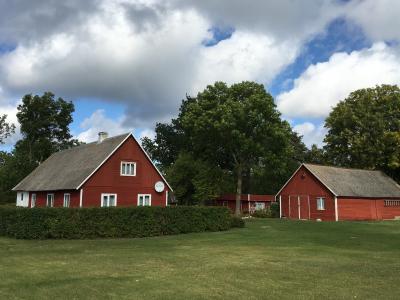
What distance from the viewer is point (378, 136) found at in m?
57.0

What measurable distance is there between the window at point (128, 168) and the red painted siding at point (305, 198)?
19.5m

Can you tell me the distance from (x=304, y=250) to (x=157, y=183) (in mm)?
23005

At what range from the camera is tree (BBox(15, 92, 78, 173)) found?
6812 centimetres

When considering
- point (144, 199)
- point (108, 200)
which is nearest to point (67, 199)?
point (108, 200)

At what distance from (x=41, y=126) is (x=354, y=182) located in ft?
148

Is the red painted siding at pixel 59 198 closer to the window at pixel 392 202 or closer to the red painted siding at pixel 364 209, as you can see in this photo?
the red painted siding at pixel 364 209

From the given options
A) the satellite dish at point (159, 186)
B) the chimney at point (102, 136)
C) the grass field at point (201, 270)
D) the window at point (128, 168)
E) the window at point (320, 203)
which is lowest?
the grass field at point (201, 270)

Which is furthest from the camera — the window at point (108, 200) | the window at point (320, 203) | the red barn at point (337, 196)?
the window at point (320, 203)

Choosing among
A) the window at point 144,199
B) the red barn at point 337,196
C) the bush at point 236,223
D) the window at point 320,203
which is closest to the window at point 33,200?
the window at point 144,199

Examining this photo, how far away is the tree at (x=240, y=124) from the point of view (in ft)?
172

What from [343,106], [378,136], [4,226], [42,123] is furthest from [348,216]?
[42,123]

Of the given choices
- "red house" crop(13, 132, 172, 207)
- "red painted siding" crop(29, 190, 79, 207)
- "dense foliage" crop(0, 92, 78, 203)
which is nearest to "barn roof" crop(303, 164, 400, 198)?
"red house" crop(13, 132, 172, 207)

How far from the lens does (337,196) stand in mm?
46188

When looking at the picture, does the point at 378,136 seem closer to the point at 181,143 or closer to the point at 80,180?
the point at 181,143
